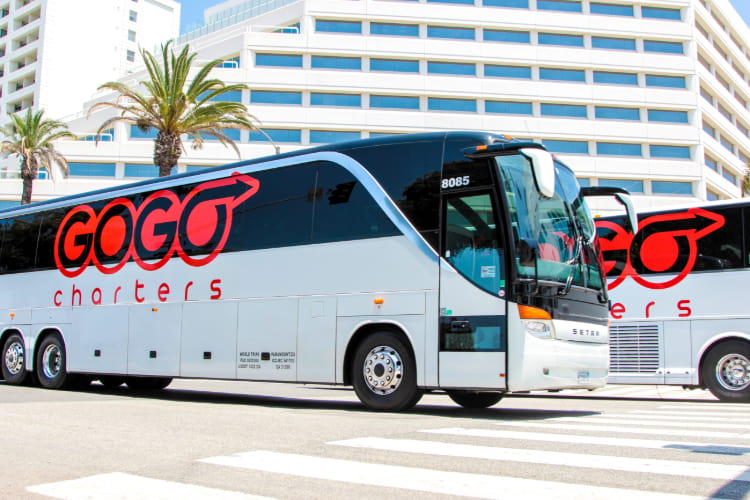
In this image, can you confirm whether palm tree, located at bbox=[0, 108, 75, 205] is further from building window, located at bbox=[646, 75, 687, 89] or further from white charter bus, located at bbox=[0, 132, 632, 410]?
building window, located at bbox=[646, 75, 687, 89]

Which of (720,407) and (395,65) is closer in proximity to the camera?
(720,407)

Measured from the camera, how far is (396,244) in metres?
10.2

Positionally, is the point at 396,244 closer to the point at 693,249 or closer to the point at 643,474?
the point at 643,474

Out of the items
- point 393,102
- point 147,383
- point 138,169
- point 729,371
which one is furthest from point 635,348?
point 138,169

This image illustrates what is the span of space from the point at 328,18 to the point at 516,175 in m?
52.1

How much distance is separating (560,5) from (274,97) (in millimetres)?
25290

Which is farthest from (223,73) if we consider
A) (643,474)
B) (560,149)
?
(643,474)

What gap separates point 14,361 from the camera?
1603 cm

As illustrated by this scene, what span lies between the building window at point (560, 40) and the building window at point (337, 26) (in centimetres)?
1522

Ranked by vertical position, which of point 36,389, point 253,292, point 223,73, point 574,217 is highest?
point 223,73

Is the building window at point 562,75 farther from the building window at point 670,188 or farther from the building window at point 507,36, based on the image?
the building window at point 670,188

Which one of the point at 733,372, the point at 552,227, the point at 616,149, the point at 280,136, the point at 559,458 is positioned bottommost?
the point at 559,458

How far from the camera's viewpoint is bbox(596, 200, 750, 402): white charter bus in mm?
14039

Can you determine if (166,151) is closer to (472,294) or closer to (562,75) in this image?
(472,294)
